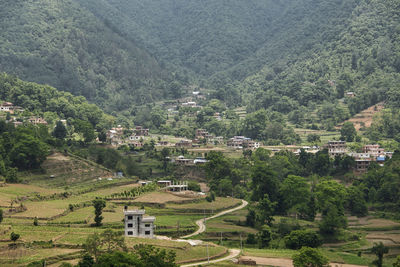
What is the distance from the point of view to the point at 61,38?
5064 inches

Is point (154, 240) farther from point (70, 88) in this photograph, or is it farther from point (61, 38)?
point (61, 38)

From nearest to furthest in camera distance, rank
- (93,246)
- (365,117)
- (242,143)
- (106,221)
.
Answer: (93,246), (106,221), (242,143), (365,117)

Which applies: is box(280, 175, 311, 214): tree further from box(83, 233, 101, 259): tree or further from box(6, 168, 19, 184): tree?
box(83, 233, 101, 259): tree

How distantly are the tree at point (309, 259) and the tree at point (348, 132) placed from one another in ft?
166

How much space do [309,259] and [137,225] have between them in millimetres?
12253

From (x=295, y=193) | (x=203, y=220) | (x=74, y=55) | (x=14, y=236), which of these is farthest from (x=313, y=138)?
(x=14, y=236)

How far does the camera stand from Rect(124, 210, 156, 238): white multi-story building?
150 ft

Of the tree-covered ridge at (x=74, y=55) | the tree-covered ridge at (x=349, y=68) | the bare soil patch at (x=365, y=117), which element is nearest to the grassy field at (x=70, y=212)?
the bare soil patch at (x=365, y=117)

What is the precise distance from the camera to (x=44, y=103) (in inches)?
3738

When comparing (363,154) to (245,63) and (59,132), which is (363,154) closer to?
(59,132)

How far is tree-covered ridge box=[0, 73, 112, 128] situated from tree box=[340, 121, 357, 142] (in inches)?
1331

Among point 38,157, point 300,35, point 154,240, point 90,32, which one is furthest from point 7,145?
point 300,35

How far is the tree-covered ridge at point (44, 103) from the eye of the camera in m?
91.8

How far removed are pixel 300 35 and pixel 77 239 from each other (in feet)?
408
